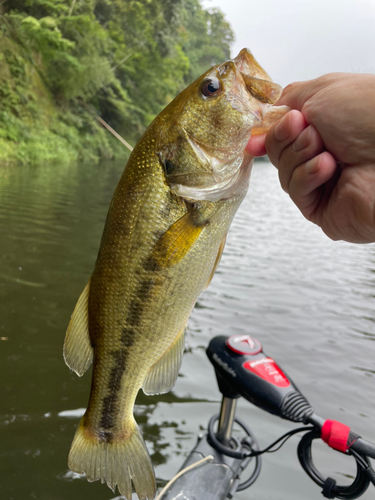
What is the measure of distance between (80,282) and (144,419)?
2.94 meters

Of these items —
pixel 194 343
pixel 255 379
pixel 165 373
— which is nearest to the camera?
pixel 165 373

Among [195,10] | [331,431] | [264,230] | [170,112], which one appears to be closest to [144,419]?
[331,431]

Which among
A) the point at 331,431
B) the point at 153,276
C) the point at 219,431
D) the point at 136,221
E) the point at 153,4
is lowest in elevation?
the point at 219,431

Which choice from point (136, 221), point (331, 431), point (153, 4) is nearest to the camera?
point (136, 221)

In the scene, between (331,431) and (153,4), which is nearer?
(331,431)

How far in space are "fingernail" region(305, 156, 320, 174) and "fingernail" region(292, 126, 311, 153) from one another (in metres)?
0.07

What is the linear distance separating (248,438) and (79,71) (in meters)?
24.0

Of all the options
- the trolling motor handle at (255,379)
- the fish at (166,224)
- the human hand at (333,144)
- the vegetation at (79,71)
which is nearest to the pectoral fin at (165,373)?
the fish at (166,224)

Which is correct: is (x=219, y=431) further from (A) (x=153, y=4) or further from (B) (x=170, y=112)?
(A) (x=153, y=4)

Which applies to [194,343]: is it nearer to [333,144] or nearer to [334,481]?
[334,481]

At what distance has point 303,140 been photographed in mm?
1663

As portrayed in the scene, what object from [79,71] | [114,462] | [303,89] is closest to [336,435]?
[114,462]

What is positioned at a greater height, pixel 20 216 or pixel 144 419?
pixel 20 216

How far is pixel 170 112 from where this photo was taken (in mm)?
1698
